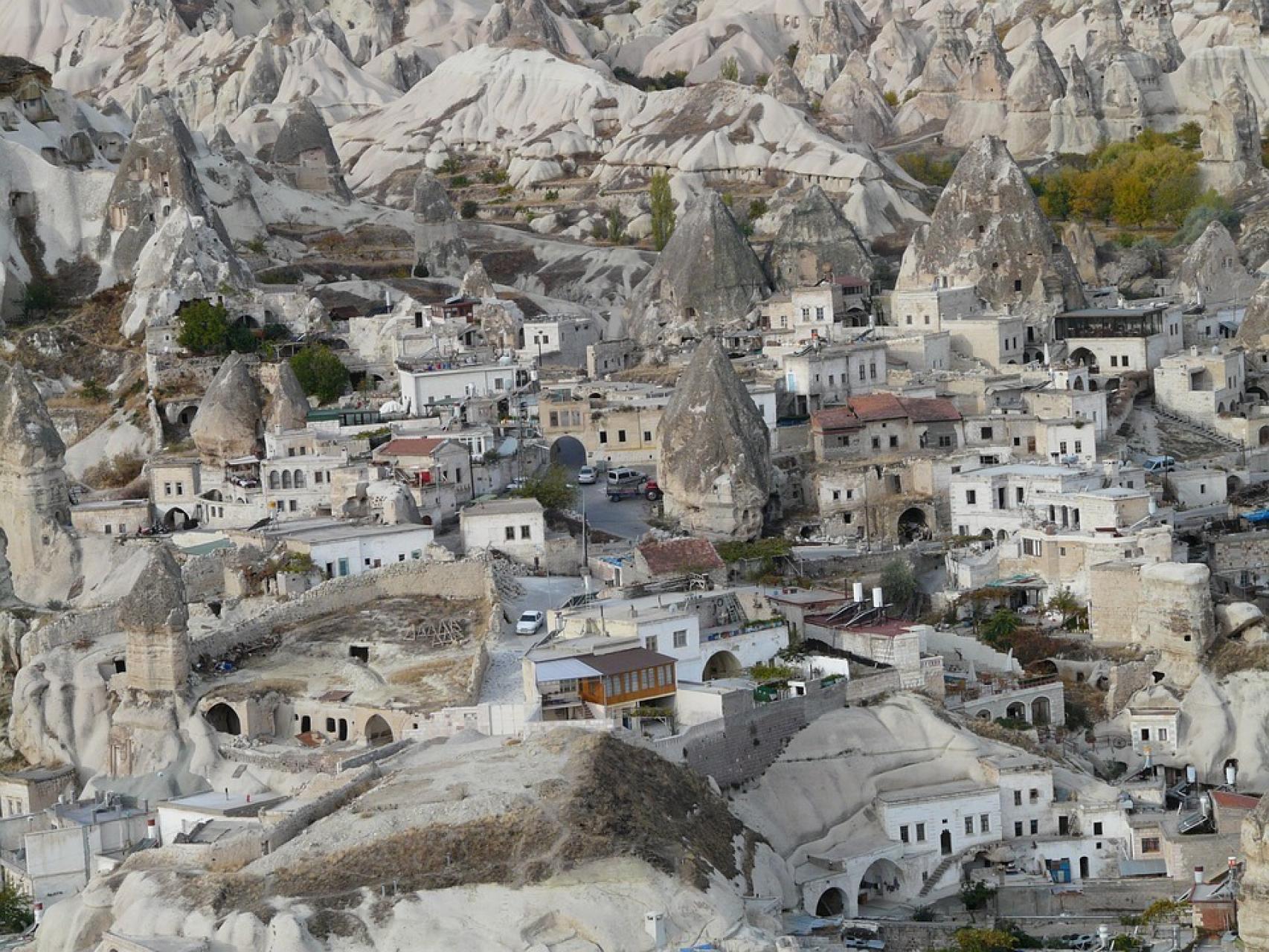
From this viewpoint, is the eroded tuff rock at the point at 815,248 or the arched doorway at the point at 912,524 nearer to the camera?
the arched doorway at the point at 912,524

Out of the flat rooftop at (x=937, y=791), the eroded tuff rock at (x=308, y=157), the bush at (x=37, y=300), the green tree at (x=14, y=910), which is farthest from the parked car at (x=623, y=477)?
the eroded tuff rock at (x=308, y=157)

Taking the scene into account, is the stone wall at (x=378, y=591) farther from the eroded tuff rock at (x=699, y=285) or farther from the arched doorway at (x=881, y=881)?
the eroded tuff rock at (x=699, y=285)

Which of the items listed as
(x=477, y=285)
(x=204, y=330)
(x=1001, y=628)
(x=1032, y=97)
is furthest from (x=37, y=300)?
(x=1032, y=97)

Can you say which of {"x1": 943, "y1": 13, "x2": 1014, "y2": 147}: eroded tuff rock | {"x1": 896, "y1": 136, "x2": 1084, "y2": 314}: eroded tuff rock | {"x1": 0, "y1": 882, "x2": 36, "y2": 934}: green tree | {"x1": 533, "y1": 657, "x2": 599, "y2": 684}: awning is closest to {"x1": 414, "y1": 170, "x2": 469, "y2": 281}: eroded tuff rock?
{"x1": 896, "y1": 136, "x2": 1084, "y2": 314}: eroded tuff rock

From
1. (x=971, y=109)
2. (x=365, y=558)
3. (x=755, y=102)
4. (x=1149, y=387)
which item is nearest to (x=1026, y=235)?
(x=1149, y=387)

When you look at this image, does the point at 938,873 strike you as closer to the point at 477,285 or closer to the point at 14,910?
the point at 14,910

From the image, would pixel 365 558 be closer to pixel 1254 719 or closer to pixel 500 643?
pixel 500 643
